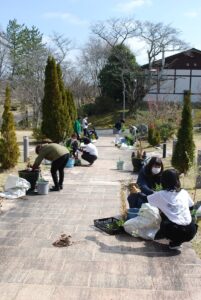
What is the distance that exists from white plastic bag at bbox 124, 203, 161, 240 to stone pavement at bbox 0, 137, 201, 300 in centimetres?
11

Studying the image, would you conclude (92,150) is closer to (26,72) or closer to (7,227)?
(7,227)

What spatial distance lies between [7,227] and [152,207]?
2.27 meters

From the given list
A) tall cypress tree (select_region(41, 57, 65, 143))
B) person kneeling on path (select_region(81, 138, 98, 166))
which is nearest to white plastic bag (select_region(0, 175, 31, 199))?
person kneeling on path (select_region(81, 138, 98, 166))

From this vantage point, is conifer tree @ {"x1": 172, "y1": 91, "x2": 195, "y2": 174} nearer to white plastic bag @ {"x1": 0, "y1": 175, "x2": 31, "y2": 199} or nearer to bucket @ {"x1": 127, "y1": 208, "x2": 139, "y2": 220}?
white plastic bag @ {"x1": 0, "y1": 175, "x2": 31, "y2": 199}

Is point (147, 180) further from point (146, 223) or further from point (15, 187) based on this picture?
point (15, 187)

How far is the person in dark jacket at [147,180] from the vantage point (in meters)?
6.75

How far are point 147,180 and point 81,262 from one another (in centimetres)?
235

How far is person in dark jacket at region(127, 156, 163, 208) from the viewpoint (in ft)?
22.2

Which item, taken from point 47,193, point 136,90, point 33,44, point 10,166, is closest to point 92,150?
point 10,166

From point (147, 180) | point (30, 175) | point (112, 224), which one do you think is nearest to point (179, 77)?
point (30, 175)

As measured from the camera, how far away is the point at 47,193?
916cm

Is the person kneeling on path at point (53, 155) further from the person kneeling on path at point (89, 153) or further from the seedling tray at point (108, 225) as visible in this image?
the person kneeling on path at point (89, 153)

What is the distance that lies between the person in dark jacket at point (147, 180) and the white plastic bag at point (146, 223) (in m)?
0.67

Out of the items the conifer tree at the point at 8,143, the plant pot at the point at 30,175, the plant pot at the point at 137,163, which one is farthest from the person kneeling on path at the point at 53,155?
the plant pot at the point at 137,163
